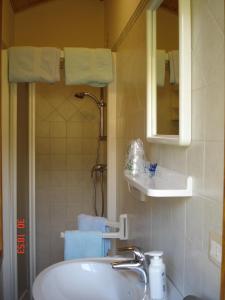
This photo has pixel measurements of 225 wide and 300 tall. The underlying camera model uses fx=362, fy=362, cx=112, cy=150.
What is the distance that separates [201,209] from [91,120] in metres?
2.65

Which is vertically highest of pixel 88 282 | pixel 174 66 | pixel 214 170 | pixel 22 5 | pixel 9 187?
pixel 22 5

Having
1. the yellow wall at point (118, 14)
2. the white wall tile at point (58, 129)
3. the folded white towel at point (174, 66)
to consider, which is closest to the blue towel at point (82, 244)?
the folded white towel at point (174, 66)

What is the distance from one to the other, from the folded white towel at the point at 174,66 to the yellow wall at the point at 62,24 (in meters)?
2.37

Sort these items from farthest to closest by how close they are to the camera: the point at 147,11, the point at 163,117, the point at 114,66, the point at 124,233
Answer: the point at 114,66, the point at 124,233, the point at 147,11, the point at 163,117

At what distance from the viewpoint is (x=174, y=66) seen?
1261 mm

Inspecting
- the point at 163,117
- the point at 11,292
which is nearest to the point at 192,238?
→ the point at 163,117

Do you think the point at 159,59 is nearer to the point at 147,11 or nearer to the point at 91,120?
the point at 147,11

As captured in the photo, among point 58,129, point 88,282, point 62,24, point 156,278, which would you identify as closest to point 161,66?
point 156,278

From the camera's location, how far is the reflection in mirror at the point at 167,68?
125cm

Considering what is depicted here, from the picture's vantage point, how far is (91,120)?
3.63m

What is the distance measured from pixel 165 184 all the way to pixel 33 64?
1.53 meters

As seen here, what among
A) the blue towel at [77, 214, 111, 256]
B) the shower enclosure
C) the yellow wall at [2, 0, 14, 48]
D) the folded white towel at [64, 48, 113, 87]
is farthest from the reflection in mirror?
the shower enclosure

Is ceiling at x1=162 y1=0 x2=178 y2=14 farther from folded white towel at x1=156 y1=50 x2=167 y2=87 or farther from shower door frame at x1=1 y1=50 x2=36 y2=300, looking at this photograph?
shower door frame at x1=1 y1=50 x2=36 y2=300

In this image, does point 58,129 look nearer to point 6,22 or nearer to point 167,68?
point 6,22
